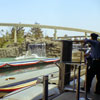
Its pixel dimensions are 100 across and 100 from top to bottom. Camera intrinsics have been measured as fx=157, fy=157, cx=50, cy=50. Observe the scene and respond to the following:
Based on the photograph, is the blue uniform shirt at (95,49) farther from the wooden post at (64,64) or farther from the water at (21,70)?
the water at (21,70)

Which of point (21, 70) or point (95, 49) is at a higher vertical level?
point (95, 49)

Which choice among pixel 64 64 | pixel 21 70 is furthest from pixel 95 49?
pixel 21 70

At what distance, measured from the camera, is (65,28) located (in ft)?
107

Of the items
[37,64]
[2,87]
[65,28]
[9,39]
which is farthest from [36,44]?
[2,87]

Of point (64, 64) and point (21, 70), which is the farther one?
point (21, 70)

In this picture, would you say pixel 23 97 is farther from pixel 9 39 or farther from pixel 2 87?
pixel 9 39

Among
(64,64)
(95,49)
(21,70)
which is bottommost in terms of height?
(21,70)

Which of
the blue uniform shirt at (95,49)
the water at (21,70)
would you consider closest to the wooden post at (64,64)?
the blue uniform shirt at (95,49)

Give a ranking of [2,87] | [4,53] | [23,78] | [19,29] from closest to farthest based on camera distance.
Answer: [2,87]
[23,78]
[4,53]
[19,29]

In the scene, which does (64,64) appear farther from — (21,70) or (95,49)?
(21,70)

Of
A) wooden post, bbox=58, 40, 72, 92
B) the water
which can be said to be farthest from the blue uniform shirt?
the water

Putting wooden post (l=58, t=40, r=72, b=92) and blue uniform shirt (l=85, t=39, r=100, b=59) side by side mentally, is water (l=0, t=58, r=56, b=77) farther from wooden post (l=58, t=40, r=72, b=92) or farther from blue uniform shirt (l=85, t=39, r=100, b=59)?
blue uniform shirt (l=85, t=39, r=100, b=59)

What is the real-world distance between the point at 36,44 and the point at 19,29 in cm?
1705

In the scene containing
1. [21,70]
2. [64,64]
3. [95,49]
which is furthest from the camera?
[21,70]
